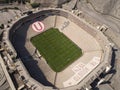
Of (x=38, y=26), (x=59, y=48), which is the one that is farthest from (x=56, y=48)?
(x=38, y=26)

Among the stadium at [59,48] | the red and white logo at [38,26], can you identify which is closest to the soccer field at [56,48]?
the stadium at [59,48]

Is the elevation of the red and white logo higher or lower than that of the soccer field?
higher

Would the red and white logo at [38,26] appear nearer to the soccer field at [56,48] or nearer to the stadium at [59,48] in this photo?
the stadium at [59,48]

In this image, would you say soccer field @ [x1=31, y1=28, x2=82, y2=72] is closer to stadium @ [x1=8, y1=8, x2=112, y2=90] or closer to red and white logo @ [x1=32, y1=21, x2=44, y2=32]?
stadium @ [x1=8, y1=8, x2=112, y2=90]

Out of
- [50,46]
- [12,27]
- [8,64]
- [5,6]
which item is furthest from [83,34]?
[5,6]

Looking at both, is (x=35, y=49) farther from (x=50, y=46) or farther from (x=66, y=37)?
(x=66, y=37)

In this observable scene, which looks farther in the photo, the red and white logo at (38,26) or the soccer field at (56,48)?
the red and white logo at (38,26)

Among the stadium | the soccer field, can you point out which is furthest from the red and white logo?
the soccer field
